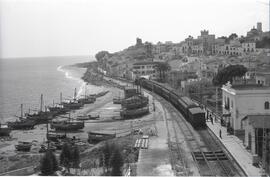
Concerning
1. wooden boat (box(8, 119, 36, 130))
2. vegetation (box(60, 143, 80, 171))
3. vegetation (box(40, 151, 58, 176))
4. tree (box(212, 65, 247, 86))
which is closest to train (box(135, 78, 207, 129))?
tree (box(212, 65, 247, 86))

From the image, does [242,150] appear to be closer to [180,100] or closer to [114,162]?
[114,162]

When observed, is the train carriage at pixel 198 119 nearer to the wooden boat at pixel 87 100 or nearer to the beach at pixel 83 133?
the beach at pixel 83 133

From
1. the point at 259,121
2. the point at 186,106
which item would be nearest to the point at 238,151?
the point at 259,121

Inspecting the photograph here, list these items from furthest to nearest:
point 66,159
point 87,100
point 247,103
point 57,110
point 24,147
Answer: point 87,100, point 57,110, point 24,147, point 247,103, point 66,159

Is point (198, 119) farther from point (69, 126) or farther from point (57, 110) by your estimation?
point (57, 110)

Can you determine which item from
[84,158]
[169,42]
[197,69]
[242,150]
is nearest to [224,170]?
[242,150]

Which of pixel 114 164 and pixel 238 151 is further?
pixel 238 151
